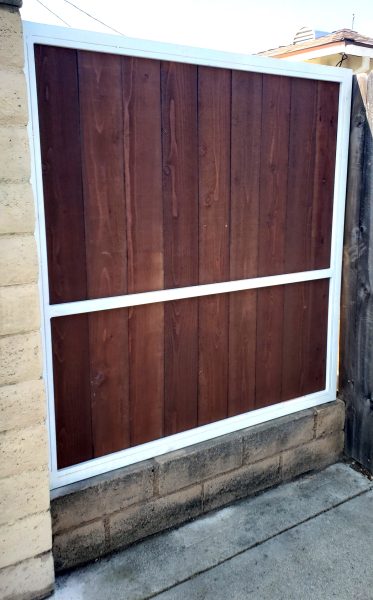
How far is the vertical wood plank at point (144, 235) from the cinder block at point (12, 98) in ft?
1.71

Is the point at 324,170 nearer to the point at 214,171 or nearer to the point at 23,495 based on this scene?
the point at 214,171

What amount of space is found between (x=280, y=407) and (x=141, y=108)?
1798mm

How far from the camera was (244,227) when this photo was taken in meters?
2.70

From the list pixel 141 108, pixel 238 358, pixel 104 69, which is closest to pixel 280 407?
pixel 238 358

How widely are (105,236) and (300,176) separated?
1.18 metres

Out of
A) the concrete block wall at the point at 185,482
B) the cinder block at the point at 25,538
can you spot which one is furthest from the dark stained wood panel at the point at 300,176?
the cinder block at the point at 25,538

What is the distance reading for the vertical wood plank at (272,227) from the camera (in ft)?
8.79

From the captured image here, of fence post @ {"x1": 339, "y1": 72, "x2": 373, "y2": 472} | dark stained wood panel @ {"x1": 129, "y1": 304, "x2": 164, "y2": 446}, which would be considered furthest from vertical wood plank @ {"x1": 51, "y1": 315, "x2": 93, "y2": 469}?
fence post @ {"x1": 339, "y1": 72, "x2": 373, "y2": 472}

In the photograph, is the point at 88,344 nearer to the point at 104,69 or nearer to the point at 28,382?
the point at 28,382

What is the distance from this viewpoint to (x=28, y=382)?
202 centimetres

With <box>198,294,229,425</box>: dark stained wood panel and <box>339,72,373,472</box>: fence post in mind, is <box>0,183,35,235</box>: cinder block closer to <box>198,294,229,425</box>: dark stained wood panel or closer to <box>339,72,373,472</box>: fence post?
<box>198,294,229,425</box>: dark stained wood panel

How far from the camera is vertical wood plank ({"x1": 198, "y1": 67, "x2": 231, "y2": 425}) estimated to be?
248 cm

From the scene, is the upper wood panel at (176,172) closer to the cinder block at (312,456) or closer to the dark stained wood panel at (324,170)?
the dark stained wood panel at (324,170)

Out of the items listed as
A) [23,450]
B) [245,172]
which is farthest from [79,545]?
[245,172]
